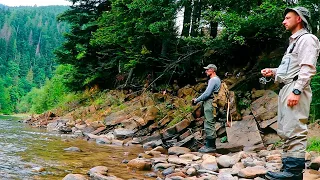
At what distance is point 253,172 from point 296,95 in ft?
5.66

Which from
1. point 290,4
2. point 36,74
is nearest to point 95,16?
point 290,4

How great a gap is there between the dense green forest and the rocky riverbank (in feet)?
226

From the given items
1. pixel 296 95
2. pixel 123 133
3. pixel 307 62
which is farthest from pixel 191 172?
pixel 123 133

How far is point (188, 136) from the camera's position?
9227 millimetres

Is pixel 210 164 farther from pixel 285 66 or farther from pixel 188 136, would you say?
pixel 188 136

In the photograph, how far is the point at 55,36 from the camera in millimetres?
157625

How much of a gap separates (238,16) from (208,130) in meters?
3.22

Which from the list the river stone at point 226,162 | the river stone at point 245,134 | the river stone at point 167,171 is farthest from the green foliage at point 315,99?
the river stone at point 167,171

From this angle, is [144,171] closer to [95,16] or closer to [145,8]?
[145,8]

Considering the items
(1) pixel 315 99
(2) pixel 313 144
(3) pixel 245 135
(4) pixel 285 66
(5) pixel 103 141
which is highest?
(4) pixel 285 66

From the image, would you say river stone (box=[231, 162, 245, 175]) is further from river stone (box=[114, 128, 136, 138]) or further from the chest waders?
river stone (box=[114, 128, 136, 138])

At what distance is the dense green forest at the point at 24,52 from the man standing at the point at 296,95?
77.9 m

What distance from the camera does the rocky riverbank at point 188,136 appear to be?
5465mm

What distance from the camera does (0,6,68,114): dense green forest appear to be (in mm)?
97062
